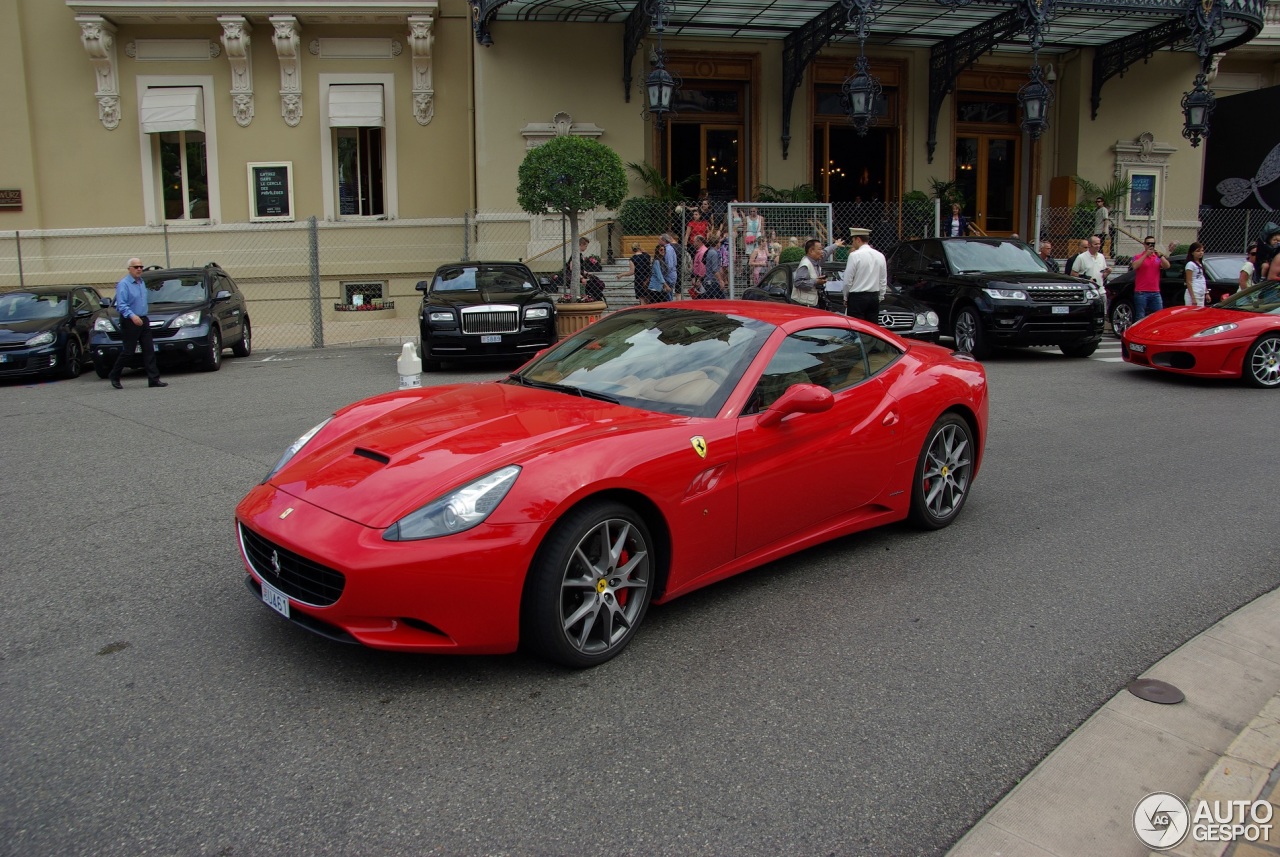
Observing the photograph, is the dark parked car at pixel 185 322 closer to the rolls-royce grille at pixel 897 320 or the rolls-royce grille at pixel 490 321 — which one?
the rolls-royce grille at pixel 490 321

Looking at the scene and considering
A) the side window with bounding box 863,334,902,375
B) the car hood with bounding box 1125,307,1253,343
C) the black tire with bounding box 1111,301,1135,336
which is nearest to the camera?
the side window with bounding box 863,334,902,375

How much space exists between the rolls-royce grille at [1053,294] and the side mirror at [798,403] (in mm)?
10218

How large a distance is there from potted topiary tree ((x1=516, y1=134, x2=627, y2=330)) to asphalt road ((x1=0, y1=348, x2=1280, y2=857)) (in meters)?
10.2

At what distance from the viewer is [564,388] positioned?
4.87m

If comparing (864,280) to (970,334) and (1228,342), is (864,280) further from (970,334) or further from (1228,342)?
(1228,342)

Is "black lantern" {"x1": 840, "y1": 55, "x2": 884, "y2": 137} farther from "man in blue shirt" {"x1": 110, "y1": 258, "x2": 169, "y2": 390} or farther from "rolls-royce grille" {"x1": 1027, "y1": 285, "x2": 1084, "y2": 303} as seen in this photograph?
"man in blue shirt" {"x1": 110, "y1": 258, "x2": 169, "y2": 390}

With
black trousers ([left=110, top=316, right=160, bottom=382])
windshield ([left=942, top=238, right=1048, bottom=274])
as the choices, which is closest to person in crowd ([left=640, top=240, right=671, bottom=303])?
windshield ([left=942, top=238, right=1048, bottom=274])

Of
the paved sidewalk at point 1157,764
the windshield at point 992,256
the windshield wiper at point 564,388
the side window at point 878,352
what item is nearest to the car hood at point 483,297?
the windshield at point 992,256

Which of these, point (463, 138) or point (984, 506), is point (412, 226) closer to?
point (463, 138)

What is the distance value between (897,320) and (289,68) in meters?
15.2

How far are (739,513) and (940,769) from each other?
4.75 feet

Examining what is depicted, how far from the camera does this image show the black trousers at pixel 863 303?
13.2 metres

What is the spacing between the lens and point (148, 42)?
21.7m

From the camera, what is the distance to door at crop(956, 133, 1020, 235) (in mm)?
25422
